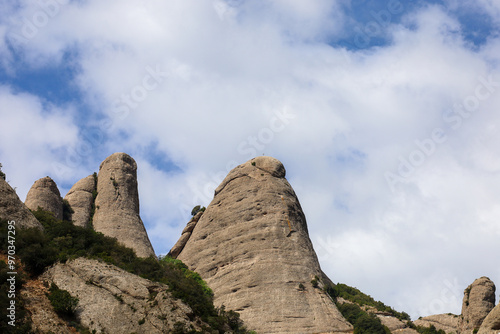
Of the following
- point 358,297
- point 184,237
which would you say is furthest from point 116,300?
point 358,297

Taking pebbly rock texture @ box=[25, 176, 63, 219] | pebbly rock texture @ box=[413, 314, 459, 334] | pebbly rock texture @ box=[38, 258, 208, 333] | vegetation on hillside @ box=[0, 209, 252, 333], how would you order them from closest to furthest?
pebbly rock texture @ box=[38, 258, 208, 333]
vegetation on hillside @ box=[0, 209, 252, 333]
pebbly rock texture @ box=[25, 176, 63, 219]
pebbly rock texture @ box=[413, 314, 459, 334]

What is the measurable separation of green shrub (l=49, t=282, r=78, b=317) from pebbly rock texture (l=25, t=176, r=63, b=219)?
23720mm

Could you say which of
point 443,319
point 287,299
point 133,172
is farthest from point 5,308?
point 443,319

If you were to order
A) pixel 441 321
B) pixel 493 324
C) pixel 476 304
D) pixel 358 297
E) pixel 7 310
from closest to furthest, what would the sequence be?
pixel 493 324 < pixel 7 310 < pixel 476 304 < pixel 358 297 < pixel 441 321

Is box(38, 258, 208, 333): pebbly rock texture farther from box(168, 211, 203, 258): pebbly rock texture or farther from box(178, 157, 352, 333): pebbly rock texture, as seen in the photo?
box(168, 211, 203, 258): pebbly rock texture

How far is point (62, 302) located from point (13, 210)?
414 inches

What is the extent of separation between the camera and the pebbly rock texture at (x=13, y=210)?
141 ft

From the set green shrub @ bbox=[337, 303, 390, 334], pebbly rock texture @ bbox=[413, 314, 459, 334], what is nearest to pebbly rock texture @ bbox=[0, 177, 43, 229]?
green shrub @ bbox=[337, 303, 390, 334]

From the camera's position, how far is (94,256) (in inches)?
1704

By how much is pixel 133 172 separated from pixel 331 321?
2960cm

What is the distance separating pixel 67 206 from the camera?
65.0 meters

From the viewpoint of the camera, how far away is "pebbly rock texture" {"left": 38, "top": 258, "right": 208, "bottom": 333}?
123 ft

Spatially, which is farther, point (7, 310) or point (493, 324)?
point (7, 310)

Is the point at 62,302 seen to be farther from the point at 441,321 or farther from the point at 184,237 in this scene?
the point at 441,321
